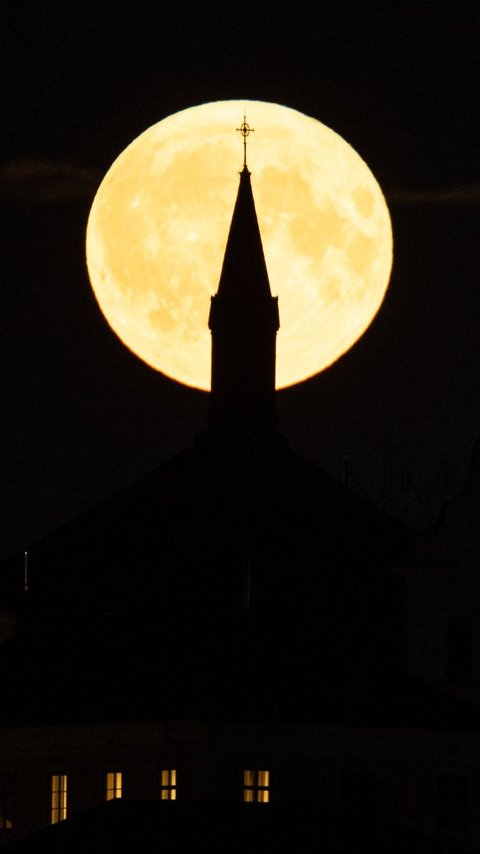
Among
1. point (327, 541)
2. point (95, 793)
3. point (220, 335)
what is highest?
point (220, 335)

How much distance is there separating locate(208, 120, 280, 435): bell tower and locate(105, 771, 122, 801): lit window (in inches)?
1072

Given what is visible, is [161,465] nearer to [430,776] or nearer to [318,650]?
[318,650]

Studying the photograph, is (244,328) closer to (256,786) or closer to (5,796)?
(256,786)

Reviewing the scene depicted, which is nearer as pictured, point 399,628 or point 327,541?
point 399,628

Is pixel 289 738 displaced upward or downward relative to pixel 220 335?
downward

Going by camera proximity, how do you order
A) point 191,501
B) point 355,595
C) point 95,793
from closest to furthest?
point 95,793 < point 355,595 < point 191,501

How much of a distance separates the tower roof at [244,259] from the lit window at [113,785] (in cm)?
2843

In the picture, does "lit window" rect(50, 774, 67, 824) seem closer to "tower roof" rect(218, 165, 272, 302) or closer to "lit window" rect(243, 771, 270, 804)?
"lit window" rect(243, 771, 270, 804)

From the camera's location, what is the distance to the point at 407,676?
104 metres

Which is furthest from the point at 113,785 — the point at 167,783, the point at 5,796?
the point at 5,796

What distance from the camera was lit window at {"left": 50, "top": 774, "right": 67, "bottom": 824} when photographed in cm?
9825

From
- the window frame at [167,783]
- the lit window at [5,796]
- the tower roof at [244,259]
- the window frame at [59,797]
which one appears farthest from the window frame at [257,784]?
the tower roof at [244,259]

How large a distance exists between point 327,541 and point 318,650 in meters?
13.5

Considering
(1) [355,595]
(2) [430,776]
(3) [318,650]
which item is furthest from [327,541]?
(2) [430,776]
